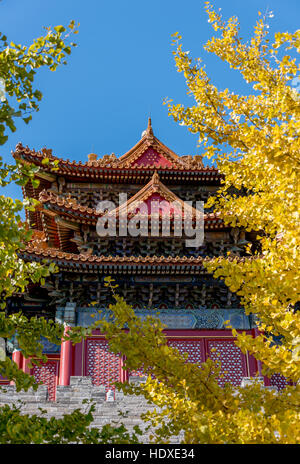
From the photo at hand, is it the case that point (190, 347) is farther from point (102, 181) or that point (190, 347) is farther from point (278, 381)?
point (102, 181)

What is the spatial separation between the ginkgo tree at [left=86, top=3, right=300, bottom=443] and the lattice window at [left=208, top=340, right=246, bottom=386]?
7.06m

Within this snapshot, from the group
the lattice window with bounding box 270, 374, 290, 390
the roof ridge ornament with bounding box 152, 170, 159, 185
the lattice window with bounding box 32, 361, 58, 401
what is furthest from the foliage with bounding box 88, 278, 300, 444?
the roof ridge ornament with bounding box 152, 170, 159, 185

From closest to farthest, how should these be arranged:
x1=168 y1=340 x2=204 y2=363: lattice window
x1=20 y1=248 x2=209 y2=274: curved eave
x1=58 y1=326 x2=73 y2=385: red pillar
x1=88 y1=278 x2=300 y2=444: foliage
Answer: x1=88 y1=278 x2=300 y2=444: foliage, x1=58 y1=326 x2=73 y2=385: red pillar, x1=20 y1=248 x2=209 y2=274: curved eave, x1=168 y1=340 x2=204 y2=363: lattice window

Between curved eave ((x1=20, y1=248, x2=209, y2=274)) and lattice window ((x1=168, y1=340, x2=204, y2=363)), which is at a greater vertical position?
curved eave ((x1=20, y1=248, x2=209, y2=274))

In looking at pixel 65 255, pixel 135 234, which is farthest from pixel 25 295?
pixel 135 234

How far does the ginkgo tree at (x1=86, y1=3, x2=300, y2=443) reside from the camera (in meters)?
4.44

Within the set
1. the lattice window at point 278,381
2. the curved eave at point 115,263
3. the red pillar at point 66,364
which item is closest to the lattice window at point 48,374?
the red pillar at point 66,364

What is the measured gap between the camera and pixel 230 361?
12641 millimetres

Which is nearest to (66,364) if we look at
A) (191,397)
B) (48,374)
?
(48,374)

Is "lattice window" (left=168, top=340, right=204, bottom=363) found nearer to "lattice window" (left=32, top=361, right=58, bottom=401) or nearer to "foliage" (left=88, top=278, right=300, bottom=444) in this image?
"lattice window" (left=32, top=361, right=58, bottom=401)

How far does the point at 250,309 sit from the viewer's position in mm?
5422
